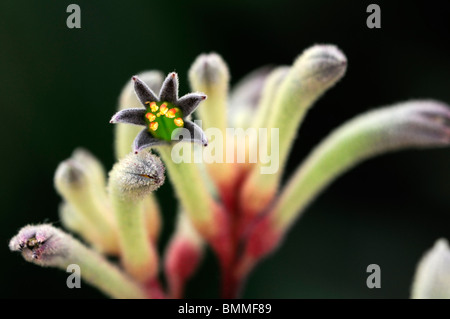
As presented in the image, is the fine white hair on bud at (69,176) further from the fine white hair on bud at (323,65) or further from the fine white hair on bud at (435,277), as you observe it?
the fine white hair on bud at (435,277)

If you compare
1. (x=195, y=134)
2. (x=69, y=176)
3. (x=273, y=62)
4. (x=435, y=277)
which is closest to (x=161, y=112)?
(x=195, y=134)

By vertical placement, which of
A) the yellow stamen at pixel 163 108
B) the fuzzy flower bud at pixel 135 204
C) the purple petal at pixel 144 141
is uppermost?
the yellow stamen at pixel 163 108

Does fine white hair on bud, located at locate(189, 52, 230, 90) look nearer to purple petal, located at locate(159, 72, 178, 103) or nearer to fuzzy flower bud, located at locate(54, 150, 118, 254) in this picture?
purple petal, located at locate(159, 72, 178, 103)

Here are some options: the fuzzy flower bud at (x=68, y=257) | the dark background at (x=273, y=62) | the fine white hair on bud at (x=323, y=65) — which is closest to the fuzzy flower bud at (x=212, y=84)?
the fine white hair on bud at (x=323, y=65)

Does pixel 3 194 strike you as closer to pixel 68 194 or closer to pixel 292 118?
pixel 68 194

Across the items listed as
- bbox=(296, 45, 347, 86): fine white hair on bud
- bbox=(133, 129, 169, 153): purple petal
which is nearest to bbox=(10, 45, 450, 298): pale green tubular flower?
bbox=(296, 45, 347, 86): fine white hair on bud
